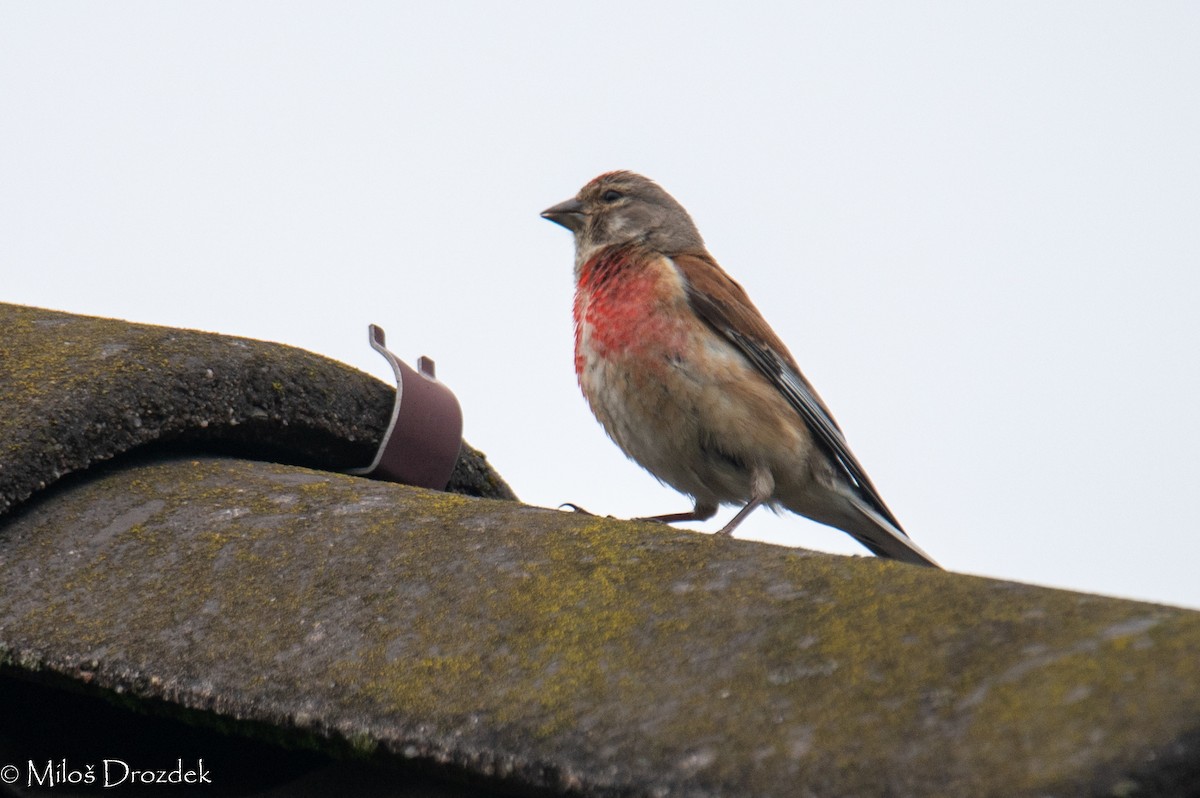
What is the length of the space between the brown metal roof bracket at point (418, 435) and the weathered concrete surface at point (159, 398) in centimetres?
8

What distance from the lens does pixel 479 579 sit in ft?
6.93

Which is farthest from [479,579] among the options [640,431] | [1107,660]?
[640,431]

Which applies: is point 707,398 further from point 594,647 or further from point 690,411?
point 594,647

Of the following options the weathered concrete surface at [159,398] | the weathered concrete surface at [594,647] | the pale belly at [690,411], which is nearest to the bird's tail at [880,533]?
the pale belly at [690,411]

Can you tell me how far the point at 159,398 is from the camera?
2.84 m

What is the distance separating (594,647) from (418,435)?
1513 millimetres

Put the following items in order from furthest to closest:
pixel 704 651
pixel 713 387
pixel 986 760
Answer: pixel 713 387
pixel 704 651
pixel 986 760

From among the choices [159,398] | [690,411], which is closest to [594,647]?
[159,398]

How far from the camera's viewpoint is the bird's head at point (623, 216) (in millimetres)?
4672

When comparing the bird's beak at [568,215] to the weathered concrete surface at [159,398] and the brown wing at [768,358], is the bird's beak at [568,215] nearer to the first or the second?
the brown wing at [768,358]

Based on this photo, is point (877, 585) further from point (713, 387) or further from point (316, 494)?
point (713, 387)

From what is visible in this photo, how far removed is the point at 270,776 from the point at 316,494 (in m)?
0.60

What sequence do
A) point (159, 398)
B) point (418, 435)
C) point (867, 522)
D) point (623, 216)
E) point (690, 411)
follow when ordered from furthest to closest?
1. point (623, 216)
2. point (867, 522)
3. point (690, 411)
4. point (418, 435)
5. point (159, 398)

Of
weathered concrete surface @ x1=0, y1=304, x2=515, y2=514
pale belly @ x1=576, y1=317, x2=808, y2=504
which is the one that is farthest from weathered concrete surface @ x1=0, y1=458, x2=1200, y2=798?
pale belly @ x1=576, y1=317, x2=808, y2=504
